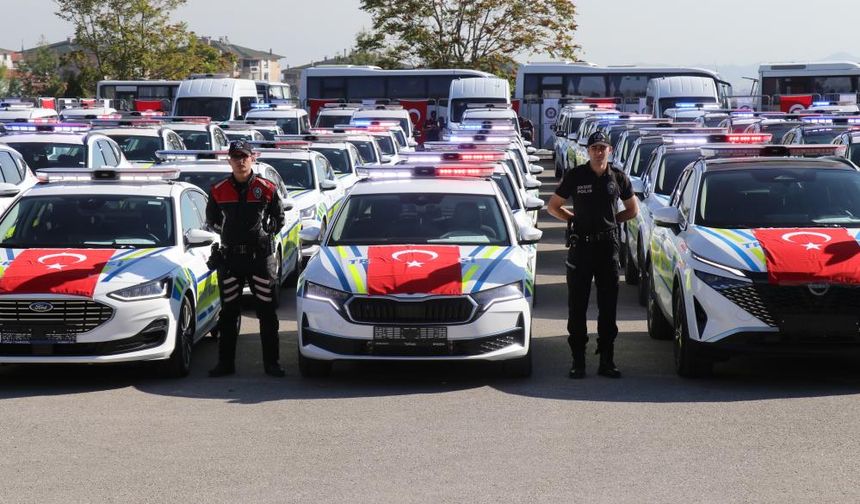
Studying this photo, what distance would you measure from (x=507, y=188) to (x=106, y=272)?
5940mm

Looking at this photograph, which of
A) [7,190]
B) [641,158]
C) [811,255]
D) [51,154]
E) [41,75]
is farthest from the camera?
[41,75]

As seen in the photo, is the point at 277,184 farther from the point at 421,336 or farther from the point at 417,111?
the point at 417,111

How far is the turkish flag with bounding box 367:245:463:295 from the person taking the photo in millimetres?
10031

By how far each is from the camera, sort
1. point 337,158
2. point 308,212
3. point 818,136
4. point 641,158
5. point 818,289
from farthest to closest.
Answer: point 337,158, point 818,136, point 641,158, point 308,212, point 818,289

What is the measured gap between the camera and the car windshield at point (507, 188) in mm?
15137

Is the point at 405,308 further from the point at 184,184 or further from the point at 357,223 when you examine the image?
the point at 184,184

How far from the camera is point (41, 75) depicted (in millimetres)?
124000

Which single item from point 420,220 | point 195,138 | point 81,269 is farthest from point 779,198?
point 195,138

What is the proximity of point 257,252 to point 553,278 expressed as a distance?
7.40m

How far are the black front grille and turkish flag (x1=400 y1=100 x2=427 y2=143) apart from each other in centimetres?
4509

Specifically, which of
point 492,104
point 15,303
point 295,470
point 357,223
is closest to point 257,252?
point 357,223

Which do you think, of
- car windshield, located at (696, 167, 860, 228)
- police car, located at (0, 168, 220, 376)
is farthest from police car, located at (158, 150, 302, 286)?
car windshield, located at (696, 167, 860, 228)

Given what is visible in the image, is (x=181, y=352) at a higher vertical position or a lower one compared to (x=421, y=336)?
lower

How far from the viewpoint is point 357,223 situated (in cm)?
1145
